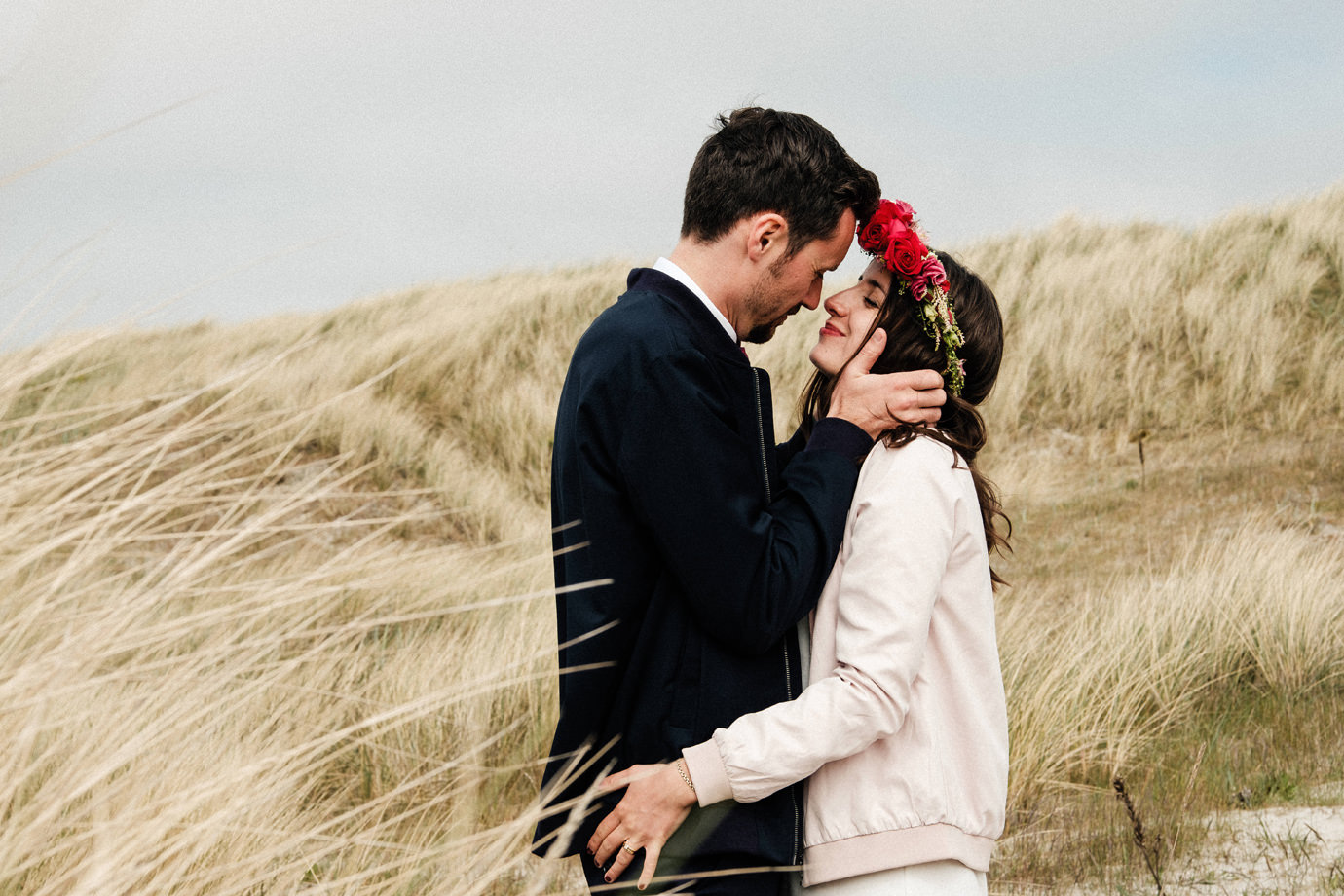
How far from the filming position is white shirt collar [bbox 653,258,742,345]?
1.93m

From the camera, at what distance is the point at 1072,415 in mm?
10406

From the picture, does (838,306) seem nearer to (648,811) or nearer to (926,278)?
(926,278)

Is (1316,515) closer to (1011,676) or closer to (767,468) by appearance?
(1011,676)

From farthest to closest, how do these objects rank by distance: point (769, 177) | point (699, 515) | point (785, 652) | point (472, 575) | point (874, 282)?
point (472, 575) < point (874, 282) < point (769, 177) < point (785, 652) < point (699, 515)

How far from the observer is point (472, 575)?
4402 mm

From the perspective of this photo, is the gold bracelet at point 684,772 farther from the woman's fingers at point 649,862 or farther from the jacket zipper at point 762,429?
the jacket zipper at point 762,429

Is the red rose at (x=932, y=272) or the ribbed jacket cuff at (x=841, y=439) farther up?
the red rose at (x=932, y=272)

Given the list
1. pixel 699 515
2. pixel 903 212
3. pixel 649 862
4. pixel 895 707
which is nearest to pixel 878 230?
pixel 903 212

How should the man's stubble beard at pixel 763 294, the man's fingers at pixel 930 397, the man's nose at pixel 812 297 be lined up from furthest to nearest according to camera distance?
1. the man's nose at pixel 812 297
2. the man's stubble beard at pixel 763 294
3. the man's fingers at pixel 930 397

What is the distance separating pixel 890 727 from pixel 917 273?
92 centimetres

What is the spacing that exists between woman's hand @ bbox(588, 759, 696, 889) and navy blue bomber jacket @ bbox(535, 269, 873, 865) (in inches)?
1.9

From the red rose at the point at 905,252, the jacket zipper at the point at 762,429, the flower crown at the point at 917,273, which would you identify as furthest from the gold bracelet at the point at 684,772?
the red rose at the point at 905,252

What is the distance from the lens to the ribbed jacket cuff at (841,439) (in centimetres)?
187

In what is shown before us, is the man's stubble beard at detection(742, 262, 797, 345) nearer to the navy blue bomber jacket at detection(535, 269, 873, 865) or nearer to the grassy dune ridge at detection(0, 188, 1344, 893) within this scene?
the navy blue bomber jacket at detection(535, 269, 873, 865)
